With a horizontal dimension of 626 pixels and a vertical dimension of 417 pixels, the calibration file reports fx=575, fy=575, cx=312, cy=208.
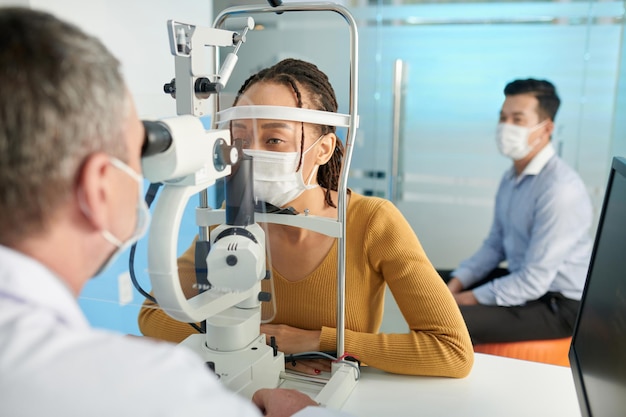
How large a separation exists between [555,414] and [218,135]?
81 cm

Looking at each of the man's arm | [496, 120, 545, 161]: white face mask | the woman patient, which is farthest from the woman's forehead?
[496, 120, 545, 161]: white face mask

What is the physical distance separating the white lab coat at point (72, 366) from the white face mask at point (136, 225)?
0.08 metres

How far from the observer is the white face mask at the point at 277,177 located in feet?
3.63

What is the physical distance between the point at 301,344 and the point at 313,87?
1.81 feet

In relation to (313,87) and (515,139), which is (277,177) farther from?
(515,139)

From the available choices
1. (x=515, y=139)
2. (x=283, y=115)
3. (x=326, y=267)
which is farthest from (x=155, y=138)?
(x=515, y=139)

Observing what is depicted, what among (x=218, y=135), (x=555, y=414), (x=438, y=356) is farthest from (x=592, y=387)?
(x=218, y=135)

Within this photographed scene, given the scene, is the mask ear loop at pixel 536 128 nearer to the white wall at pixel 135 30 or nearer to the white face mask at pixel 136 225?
the white wall at pixel 135 30

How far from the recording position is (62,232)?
0.60 m

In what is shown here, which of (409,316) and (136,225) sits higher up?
(136,225)

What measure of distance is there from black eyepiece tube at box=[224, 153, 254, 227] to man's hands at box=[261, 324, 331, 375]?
0.98 feet

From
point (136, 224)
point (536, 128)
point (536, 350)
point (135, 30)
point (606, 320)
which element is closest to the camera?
point (136, 224)

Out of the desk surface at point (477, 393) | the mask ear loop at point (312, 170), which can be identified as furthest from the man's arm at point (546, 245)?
the mask ear loop at point (312, 170)

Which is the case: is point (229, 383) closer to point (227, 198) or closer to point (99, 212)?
point (227, 198)
